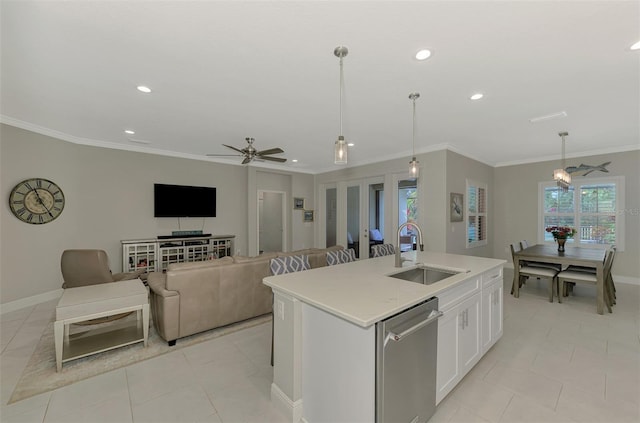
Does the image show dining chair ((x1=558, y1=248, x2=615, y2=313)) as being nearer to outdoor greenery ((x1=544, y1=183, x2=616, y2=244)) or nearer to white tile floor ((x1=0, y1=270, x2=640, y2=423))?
white tile floor ((x1=0, y1=270, x2=640, y2=423))

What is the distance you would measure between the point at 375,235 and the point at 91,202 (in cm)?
566

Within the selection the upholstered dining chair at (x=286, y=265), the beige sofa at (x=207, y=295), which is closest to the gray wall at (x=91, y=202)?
the beige sofa at (x=207, y=295)

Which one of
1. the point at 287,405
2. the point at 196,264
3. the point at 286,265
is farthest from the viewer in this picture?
the point at 196,264

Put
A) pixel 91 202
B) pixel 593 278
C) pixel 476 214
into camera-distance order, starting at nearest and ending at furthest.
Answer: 1. pixel 593 278
2. pixel 91 202
3. pixel 476 214

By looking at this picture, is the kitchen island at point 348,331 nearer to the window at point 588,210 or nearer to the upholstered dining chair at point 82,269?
the upholstered dining chair at point 82,269

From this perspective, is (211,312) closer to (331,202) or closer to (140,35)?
(140,35)

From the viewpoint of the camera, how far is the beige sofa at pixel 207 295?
2.79m

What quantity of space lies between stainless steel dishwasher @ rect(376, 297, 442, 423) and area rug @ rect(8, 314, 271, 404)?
2.25 metres

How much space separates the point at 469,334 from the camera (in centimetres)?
220

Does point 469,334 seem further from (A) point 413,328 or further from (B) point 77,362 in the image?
(B) point 77,362

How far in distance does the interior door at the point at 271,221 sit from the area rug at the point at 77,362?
3916 millimetres

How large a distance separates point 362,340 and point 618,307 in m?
4.87

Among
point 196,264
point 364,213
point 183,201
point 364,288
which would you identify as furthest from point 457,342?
point 183,201

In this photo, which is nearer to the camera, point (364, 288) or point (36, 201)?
point (364, 288)
